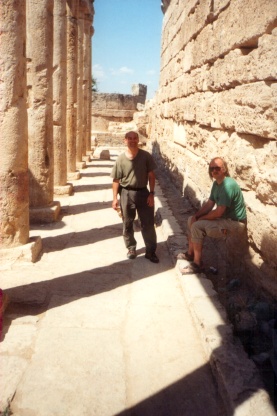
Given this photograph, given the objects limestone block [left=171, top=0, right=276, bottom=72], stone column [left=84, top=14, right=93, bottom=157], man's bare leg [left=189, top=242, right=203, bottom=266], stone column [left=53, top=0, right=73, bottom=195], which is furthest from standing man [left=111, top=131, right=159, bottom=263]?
stone column [left=84, top=14, right=93, bottom=157]

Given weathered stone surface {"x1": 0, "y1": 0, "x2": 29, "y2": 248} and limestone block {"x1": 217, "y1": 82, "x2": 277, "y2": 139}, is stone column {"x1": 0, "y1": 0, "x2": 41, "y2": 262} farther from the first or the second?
limestone block {"x1": 217, "y1": 82, "x2": 277, "y2": 139}

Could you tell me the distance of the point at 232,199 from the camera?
465 centimetres

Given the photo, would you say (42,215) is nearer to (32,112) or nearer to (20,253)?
(32,112)

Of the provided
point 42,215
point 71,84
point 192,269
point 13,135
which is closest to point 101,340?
point 192,269

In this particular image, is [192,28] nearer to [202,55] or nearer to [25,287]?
[202,55]

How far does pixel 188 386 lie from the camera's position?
297 cm

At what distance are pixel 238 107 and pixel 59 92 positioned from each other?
525 centimetres

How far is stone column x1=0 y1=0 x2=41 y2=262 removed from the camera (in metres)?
4.74

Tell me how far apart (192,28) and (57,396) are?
7.49 m

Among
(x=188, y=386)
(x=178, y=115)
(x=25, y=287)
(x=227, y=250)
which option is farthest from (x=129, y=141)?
(x=178, y=115)

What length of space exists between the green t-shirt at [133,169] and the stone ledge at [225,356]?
5.27 ft

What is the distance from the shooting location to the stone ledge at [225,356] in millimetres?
2543

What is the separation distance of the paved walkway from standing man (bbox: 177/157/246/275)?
455 millimetres

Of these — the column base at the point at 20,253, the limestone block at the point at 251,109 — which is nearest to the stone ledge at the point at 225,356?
the limestone block at the point at 251,109
